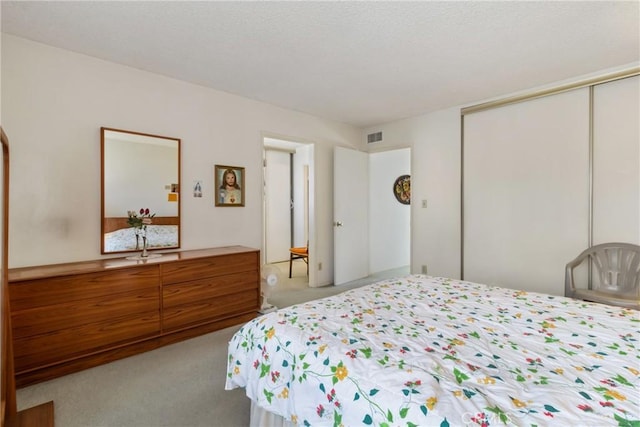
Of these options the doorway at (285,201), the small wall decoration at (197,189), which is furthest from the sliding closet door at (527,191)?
the small wall decoration at (197,189)

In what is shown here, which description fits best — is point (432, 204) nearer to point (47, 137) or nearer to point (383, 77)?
point (383, 77)

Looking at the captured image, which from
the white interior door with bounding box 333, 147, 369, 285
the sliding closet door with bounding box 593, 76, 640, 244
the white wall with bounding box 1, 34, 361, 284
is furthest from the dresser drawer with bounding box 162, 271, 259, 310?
the sliding closet door with bounding box 593, 76, 640, 244

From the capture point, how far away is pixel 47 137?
7.84 feet

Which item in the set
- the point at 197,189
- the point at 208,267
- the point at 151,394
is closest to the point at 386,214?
the point at 197,189

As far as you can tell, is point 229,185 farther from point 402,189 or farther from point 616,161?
point 616,161

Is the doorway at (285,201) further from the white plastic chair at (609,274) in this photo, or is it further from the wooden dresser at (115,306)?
the white plastic chair at (609,274)

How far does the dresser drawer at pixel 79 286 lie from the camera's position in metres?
1.95

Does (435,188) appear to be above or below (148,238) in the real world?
above

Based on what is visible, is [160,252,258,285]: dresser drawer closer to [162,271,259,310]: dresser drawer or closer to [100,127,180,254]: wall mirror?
[162,271,259,310]: dresser drawer

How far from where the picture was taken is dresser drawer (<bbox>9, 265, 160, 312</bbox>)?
195 cm

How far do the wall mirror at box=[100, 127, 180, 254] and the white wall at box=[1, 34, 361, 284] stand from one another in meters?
0.07

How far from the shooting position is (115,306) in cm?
231

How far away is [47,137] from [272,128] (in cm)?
220

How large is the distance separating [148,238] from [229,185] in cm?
100
